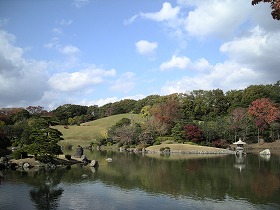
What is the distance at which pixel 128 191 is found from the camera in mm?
23203

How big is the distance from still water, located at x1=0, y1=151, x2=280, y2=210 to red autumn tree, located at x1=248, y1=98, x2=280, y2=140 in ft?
105

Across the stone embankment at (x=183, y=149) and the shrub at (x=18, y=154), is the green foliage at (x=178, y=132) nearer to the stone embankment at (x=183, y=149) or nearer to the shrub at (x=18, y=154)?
the stone embankment at (x=183, y=149)

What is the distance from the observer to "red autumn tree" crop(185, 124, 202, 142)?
6029cm

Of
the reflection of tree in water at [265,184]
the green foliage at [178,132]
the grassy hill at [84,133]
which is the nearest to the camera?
the reflection of tree in water at [265,184]

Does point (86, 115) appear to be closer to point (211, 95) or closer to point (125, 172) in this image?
point (211, 95)

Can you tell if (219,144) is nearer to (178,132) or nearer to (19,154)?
(178,132)

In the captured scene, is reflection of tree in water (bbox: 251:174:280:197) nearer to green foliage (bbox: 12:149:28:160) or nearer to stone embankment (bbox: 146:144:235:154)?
green foliage (bbox: 12:149:28:160)

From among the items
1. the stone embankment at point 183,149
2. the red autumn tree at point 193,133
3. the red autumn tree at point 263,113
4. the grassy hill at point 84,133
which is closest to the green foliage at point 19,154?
the stone embankment at point 183,149

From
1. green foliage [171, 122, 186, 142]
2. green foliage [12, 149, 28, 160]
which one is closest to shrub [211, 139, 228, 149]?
green foliage [171, 122, 186, 142]

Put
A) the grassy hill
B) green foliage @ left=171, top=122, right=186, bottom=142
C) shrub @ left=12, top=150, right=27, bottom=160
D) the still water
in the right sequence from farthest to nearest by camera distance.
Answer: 1. the grassy hill
2. green foliage @ left=171, top=122, right=186, bottom=142
3. shrub @ left=12, top=150, right=27, bottom=160
4. the still water

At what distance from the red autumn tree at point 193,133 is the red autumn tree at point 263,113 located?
510 inches

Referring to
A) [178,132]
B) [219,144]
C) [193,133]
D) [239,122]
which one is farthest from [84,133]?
[239,122]

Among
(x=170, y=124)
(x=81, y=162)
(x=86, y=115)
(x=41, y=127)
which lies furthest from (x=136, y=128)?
(x=86, y=115)

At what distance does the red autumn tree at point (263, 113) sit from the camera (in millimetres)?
63859
